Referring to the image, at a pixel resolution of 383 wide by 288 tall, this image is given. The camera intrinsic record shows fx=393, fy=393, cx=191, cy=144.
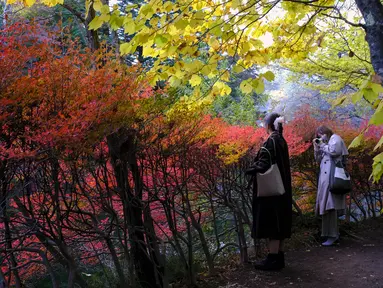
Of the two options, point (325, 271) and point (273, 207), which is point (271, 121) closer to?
point (273, 207)

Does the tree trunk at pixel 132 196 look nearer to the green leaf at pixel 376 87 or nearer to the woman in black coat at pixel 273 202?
the woman in black coat at pixel 273 202

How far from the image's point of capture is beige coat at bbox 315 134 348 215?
17.9 feet

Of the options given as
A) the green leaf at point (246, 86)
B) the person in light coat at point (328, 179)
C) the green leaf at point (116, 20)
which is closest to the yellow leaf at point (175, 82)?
the green leaf at point (246, 86)

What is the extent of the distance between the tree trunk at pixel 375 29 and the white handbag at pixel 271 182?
189 centimetres

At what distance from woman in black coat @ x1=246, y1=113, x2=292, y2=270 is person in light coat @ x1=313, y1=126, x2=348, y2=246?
1.35 m

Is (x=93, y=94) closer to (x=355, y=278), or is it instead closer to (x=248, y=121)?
(x=355, y=278)

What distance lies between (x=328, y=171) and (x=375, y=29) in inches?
129

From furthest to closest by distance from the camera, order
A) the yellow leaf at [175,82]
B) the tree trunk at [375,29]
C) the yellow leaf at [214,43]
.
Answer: the yellow leaf at [214,43] → the yellow leaf at [175,82] → the tree trunk at [375,29]

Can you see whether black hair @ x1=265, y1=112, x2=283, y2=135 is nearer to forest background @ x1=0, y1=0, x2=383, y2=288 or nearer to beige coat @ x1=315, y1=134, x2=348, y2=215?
forest background @ x1=0, y1=0, x2=383, y2=288

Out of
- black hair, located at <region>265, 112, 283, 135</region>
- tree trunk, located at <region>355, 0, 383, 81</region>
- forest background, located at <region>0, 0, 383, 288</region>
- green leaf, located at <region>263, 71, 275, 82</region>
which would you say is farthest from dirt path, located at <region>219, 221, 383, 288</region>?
tree trunk, located at <region>355, 0, 383, 81</region>

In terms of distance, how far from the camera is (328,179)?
557 centimetres

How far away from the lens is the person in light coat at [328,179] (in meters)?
5.48

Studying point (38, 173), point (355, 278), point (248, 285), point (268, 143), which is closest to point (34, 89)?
point (38, 173)

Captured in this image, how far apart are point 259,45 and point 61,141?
1954mm
